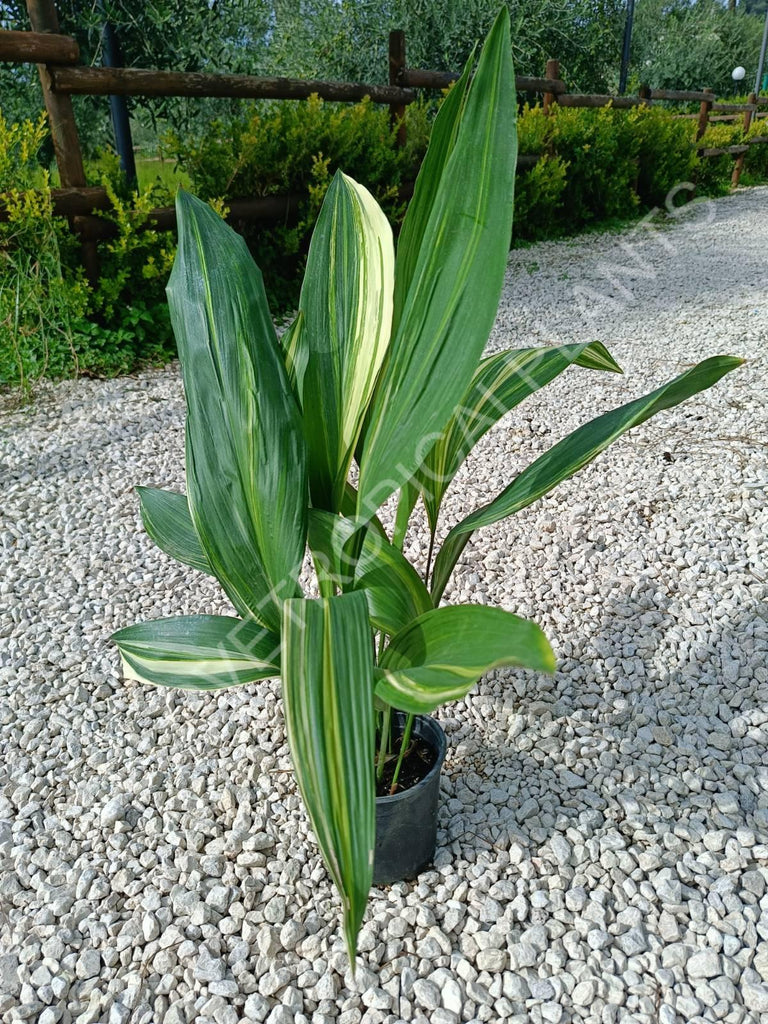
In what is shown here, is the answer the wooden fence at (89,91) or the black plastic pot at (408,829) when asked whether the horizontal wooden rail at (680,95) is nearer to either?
the wooden fence at (89,91)

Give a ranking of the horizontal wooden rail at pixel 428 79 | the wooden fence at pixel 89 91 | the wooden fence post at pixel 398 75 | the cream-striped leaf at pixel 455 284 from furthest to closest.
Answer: the horizontal wooden rail at pixel 428 79 < the wooden fence post at pixel 398 75 < the wooden fence at pixel 89 91 < the cream-striped leaf at pixel 455 284

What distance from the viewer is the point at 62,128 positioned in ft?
9.74

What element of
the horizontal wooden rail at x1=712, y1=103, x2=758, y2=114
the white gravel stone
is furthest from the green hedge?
the horizontal wooden rail at x1=712, y1=103, x2=758, y2=114

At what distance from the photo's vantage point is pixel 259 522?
2.73ft

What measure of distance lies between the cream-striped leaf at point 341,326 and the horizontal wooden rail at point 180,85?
8.34ft

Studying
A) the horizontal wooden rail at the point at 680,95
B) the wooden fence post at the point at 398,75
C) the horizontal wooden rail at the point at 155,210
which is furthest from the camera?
the horizontal wooden rail at the point at 680,95

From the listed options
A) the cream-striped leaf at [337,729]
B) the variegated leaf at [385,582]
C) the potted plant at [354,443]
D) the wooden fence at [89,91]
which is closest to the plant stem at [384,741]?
the potted plant at [354,443]

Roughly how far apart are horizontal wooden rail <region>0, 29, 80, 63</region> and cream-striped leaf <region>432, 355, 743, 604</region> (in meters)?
2.80

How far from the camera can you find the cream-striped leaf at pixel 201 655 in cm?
86

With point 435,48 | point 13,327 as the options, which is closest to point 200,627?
point 13,327

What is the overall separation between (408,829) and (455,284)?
2.37 ft

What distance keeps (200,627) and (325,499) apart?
22 centimetres

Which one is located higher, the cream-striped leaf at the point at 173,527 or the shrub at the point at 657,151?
the shrub at the point at 657,151

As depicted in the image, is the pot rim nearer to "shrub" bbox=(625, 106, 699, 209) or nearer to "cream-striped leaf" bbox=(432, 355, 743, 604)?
"cream-striped leaf" bbox=(432, 355, 743, 604)
